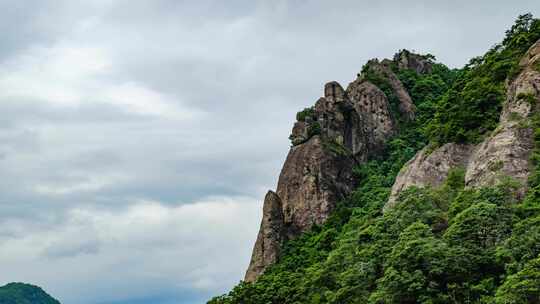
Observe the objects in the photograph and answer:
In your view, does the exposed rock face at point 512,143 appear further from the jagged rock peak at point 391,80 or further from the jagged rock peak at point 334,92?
the jagged rock peak at point 391,80

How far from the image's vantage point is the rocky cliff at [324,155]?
6888 cm

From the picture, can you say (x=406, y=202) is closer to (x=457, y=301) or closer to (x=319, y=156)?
(x=457, y=301)

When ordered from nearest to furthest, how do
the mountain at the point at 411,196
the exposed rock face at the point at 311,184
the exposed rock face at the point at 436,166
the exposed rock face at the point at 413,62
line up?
the mountain at the point at 411,196
the exposed rock face at the point at 436,166
the exposed rock face at the point at 311,184
the exposed rock face at the point at 413,62

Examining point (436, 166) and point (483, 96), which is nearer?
point (436, 166)

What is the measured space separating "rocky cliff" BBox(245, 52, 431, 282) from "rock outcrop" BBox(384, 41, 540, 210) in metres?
14.4

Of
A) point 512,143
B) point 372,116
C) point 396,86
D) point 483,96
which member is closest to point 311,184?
point 372,116

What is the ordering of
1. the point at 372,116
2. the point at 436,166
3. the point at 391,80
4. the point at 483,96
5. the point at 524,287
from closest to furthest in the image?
the point at 524,287
the point at 436,166
the point at 483,96
the point at 372,116
the point at 391,80

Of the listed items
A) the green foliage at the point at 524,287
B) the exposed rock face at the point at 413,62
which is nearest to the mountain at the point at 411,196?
the green foliage at the point at 524,287

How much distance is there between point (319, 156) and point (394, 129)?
14.1 meters

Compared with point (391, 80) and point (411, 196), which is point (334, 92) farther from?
point (411, 196)

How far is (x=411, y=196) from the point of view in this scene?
49250 mm

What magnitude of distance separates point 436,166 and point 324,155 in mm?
19831

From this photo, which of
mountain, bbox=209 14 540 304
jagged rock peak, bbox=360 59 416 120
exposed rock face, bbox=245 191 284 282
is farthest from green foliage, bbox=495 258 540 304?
jagged rock peak, bbox=360 59 416 120

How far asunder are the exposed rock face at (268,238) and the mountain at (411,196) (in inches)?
4.5
